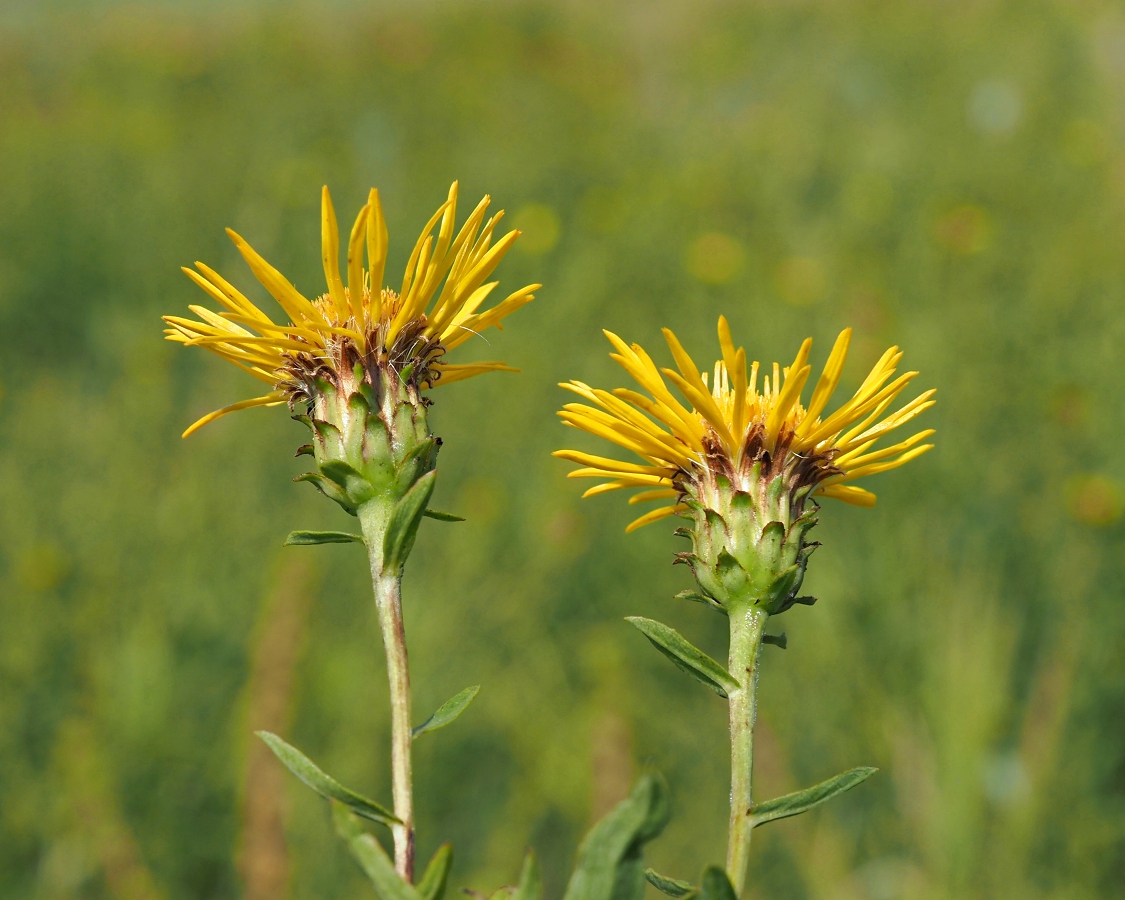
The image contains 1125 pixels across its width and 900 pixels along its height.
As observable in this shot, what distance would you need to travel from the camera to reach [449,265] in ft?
3.24

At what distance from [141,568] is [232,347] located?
325cm

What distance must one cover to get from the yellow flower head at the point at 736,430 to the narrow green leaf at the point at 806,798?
28cm

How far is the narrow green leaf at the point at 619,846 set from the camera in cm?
66

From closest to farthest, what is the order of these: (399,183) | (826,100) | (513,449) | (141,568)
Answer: (141,568)
(513,449)
(399,183)
(826,100)

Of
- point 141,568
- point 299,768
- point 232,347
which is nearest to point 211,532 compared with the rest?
point 141,568

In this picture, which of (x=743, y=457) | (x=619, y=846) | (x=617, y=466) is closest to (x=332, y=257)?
(x=617, y=466)

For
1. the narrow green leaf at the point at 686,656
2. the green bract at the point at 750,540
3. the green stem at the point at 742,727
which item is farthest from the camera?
the green bract at the point at 750,540

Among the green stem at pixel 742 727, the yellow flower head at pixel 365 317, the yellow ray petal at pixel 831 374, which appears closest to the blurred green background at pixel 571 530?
the yellow flower head at pixel 365 317

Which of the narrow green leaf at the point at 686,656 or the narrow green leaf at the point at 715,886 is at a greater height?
the narrow green leaf at the point at 686,656

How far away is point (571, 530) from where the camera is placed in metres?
4.36

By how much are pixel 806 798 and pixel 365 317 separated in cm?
59

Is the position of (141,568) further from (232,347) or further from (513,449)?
(232,347)

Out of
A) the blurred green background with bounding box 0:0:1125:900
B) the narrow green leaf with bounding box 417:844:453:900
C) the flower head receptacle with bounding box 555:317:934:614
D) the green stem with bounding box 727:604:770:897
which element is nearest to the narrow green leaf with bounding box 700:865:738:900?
the green stem with bounding box 727:604:770:897

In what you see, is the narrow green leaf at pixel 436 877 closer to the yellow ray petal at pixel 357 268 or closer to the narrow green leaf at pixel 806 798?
the narrow green leaf at pixel 806 798
